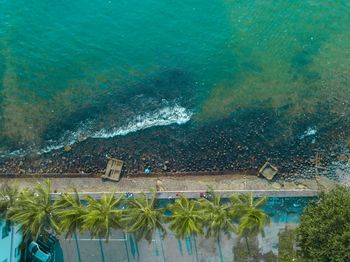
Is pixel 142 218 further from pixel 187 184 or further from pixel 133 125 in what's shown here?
pixel 133 125

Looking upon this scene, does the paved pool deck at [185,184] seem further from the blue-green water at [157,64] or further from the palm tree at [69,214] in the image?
the blue-green water at [157,64]

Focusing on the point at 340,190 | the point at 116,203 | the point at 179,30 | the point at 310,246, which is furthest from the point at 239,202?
the point at 179,30

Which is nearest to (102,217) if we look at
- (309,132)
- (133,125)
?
(133,125)

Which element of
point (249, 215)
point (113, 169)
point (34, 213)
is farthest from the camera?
point (113, 169)

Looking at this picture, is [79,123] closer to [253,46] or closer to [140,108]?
[140,108]

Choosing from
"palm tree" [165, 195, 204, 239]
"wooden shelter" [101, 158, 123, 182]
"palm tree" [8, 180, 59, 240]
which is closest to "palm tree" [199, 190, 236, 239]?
"palm tree" [165, 195, 204, 239]

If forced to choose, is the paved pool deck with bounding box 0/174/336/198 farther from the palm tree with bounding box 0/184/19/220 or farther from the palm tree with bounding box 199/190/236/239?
the palm tree with bounding box 0/184/19/220
